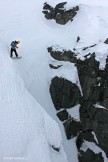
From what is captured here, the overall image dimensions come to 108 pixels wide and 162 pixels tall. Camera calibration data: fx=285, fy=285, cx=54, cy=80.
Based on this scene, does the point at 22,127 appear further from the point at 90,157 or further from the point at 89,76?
the point at 89,76

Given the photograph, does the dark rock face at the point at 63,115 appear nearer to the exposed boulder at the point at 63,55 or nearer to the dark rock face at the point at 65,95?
the dark rock face at the point at 65,95

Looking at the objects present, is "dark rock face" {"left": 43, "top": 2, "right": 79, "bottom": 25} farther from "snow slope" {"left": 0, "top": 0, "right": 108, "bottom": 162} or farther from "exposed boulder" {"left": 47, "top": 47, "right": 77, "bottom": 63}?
→ "exposed boulder" {"left": 47, "top": 47, "right": 77, "bottom": 63}

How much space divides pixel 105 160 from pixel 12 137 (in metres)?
11.2

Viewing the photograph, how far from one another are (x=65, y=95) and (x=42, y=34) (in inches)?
270

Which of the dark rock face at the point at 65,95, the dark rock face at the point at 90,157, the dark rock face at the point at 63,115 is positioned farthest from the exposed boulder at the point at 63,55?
the dark rock face at the point at 90,157

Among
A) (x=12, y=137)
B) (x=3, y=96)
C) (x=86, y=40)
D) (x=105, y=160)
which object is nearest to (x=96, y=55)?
(x=86, y=40)

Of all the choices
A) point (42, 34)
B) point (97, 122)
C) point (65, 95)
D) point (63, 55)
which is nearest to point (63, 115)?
point (65, 95)

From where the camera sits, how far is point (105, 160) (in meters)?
23.9

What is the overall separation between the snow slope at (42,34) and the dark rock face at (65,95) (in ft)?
2.03

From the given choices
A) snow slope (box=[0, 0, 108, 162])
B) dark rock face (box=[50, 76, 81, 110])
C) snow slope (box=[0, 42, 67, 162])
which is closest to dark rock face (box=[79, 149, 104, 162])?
snow slope (box=[0, 0, 108, 162])

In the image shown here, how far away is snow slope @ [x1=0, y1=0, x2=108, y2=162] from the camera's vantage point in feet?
83.3

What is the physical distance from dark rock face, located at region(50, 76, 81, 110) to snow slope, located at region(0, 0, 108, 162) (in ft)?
2.03

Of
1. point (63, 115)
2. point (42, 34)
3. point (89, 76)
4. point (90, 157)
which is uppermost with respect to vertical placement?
point (42, 34)

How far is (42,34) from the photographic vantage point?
28.1m
